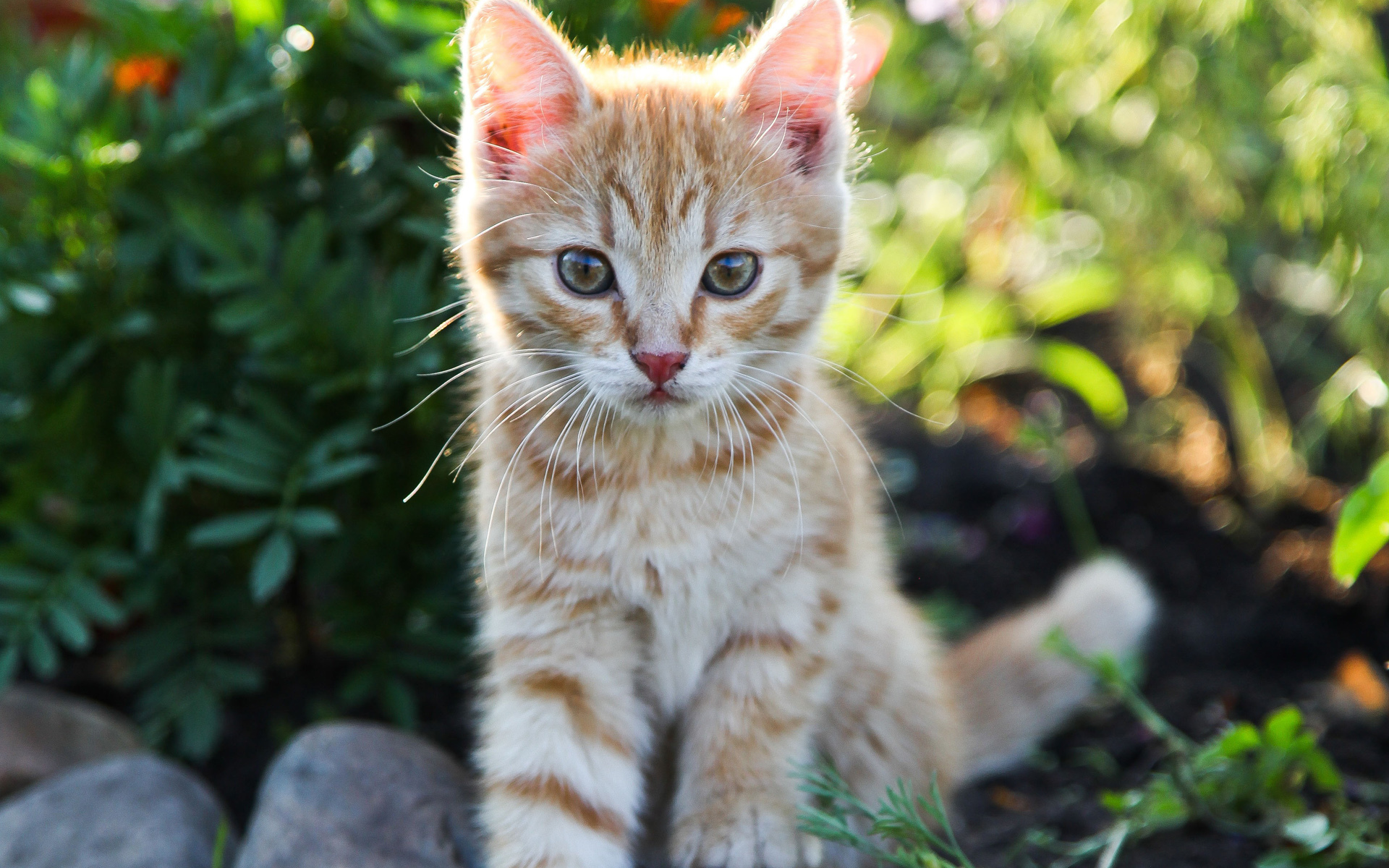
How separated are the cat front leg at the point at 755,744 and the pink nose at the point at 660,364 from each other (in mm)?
415

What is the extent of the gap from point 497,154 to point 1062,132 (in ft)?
6.07

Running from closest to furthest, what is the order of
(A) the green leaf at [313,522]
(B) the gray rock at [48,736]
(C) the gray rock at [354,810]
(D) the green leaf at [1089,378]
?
(C) the gray rock at [354,810] → (A) the green leaf at [313,522] → (B) the gray rock at [48,736] → (D) the green leaf at [1089,378]

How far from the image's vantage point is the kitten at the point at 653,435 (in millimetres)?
1523

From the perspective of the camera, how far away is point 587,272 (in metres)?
1.54

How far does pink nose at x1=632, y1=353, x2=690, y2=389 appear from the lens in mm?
1448

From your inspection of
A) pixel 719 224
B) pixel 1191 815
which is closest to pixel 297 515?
pixel 719 224

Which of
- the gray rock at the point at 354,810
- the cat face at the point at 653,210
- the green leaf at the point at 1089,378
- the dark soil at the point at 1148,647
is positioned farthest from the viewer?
the green leaf at the point at 1089,378

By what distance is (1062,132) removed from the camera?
2.93 meters

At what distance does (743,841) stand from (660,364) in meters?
0.71

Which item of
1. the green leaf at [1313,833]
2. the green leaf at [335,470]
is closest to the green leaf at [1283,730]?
the green leaf at [1313,833]

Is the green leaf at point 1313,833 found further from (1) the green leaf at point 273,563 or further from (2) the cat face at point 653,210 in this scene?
(1) the green leaf at point 273,563

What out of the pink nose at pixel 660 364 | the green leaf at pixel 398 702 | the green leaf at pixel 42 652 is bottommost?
the green leaf at pixel 398 702

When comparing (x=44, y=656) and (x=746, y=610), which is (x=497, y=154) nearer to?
(x=746, y=610)

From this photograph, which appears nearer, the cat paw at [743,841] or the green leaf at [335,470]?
the cat paw at [743,841]
